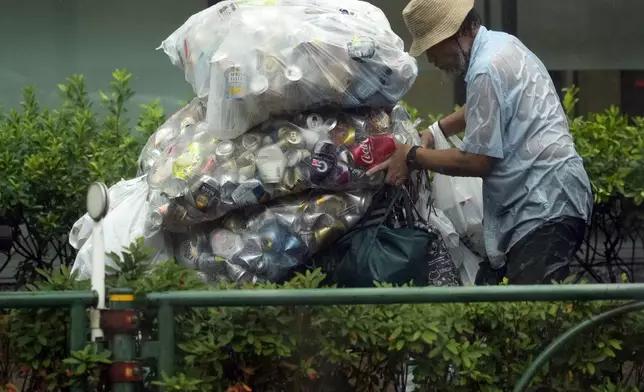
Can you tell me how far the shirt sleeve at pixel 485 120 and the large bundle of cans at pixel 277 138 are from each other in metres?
0.34

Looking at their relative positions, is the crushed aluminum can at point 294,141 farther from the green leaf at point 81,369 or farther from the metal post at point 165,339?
the green leaf at point 81,369

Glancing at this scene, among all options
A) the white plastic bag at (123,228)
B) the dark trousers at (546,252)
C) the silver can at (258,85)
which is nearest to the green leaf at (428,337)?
the dark trousers at (546,252)

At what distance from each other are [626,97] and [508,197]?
433cm

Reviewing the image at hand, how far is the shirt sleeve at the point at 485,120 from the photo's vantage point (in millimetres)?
4523

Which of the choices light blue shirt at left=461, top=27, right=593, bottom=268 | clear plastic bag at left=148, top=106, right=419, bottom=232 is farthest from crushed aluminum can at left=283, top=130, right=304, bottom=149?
light blue shirt at left=461, top=27, right=593, bottom=268

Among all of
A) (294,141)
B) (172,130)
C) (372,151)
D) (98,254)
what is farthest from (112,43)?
(98,254)

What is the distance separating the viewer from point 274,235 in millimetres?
4594

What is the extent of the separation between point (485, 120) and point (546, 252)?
0.59 metres

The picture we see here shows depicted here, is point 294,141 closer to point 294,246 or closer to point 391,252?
point 294,246

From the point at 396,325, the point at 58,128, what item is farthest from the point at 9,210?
the point at 396,325

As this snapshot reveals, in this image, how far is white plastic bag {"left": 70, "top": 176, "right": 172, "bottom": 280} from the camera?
4.71 meters

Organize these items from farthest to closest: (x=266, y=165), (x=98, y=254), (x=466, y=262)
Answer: (x=466, y=262) → (x=266, y=165) → (x=98, y=254)

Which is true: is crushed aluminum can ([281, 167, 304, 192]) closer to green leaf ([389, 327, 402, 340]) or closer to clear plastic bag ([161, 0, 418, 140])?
clear plastic bag ([161, 0, 418, 140])

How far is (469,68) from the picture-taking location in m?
4.64
